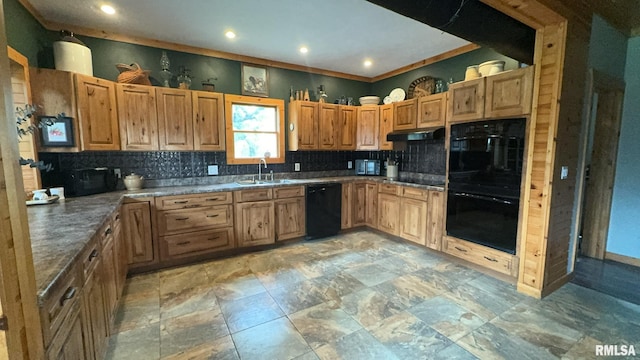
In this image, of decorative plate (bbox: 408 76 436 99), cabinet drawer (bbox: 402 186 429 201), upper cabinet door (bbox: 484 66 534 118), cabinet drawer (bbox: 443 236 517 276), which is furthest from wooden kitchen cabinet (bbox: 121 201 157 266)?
decorative plate (bbox: 408 76 436 99)

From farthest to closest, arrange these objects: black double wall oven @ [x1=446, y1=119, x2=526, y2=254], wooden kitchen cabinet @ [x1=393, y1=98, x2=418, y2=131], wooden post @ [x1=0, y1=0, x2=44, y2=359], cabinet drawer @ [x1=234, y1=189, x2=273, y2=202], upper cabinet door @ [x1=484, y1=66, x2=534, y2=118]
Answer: wooden kitchen cabinet @ [x1=393, y1=98, x2=418, y2=131], cabinet drawer @ [x1=234, y1=189, x2=273, y2=202], black double wall oven @ [x1=446, y1=119, x2=526, y2=254], upper cabinet door @ [x1=484, y1=66, x2=534, y2=118], wooden post @ [x1=0, y1=0, x2=44, y2=359]

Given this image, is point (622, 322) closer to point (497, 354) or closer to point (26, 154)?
point (497, 354)

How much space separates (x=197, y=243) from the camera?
11.0 ft

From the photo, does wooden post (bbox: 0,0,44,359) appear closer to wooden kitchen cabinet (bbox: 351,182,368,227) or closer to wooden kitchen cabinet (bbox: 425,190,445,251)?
wooden kitchen cabinet (bbox: 425,190,445,251)

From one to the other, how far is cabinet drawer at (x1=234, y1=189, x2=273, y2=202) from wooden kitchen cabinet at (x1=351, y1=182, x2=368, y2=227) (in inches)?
57.8

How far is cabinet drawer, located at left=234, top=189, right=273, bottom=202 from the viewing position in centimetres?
360

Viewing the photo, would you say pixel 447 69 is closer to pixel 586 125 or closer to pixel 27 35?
pixel 586 125

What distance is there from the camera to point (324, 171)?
494 cm

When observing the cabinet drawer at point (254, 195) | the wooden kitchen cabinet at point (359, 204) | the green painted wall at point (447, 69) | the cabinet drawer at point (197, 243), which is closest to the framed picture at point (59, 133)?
the cabinet drawer at point (197, 243)

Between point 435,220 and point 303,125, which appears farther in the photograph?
point 303,125

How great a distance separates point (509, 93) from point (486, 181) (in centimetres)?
92

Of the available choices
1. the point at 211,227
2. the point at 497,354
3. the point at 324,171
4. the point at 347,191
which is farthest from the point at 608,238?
the point at 211,227

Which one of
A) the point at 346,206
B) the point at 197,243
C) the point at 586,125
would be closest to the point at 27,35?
the point at 197,243

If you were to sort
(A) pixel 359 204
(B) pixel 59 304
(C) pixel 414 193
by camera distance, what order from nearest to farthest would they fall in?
(B) pixel 59 304, (C) pixel 414 193, (A) pixel 359 204
